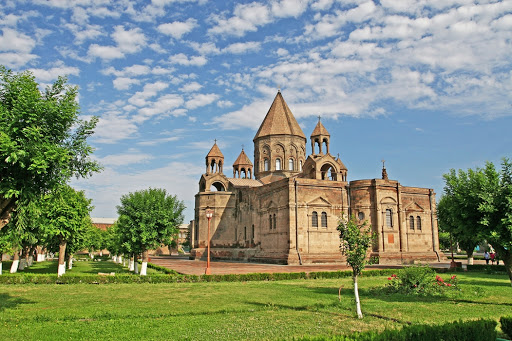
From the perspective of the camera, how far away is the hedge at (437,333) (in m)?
7.14

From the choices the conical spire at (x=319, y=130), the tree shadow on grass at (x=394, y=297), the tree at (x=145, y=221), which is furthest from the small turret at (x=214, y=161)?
the tree shadow on grass at (x=394, y=297)

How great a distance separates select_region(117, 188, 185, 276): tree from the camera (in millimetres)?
25031

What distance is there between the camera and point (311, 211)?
121 ft

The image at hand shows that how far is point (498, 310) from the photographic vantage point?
40.7ft

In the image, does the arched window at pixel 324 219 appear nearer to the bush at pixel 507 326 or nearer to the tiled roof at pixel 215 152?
the tiled roof at pixel 215 152

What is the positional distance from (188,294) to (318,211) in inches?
921

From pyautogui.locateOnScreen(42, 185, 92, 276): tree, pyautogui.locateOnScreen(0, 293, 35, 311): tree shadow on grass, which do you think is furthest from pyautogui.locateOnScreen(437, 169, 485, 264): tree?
pyautogui.locateOnScreen(42, 185, 92, 276): tree

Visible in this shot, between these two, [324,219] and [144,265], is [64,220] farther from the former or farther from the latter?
[324,219]

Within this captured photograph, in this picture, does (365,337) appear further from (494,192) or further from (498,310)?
(494,192)

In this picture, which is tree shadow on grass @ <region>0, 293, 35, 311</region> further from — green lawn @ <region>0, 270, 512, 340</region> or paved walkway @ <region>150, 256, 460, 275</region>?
paved walkway @ <region>150, 256, 460, 275</region>

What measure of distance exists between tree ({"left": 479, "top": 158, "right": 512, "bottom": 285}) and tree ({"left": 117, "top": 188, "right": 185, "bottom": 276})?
18.6m

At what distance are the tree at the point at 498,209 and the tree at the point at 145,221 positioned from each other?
18607 mm

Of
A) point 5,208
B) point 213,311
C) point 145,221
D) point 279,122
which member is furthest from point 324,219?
point 5,208

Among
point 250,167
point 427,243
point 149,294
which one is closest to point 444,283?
point 149,294
